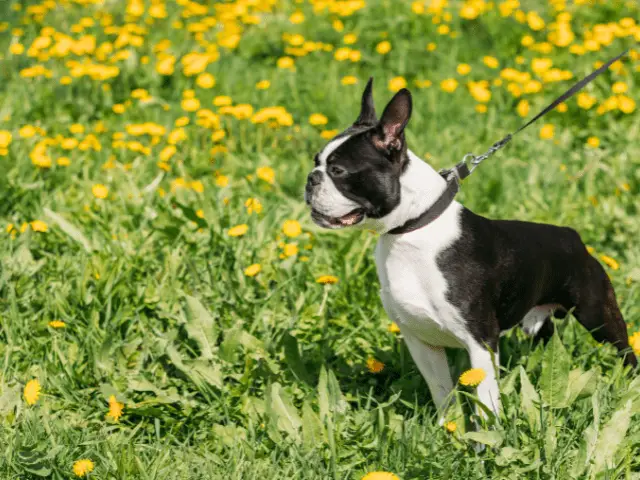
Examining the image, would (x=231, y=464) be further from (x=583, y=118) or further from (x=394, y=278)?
(x=583, y=118)

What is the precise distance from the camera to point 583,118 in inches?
215

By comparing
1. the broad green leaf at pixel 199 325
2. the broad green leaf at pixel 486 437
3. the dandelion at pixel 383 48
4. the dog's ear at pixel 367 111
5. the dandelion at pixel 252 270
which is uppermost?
the dog's ear at pixel 367 111

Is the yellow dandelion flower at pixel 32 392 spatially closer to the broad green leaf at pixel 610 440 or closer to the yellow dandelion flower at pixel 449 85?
the broad green leaf at pixel 610 440

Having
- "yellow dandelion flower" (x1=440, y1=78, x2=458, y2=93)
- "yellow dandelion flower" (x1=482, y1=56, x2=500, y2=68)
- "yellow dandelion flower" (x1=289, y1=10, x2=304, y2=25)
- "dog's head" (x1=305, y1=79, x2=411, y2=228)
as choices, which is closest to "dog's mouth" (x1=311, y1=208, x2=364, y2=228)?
"dog's head" (x1=305, y1=79, x2=411, y2=228)

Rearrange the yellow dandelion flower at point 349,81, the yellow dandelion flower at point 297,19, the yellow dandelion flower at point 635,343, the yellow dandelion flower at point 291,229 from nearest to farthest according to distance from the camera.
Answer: the yellow dandelion flower at point 635,343, the yellow dandelion flower at point 291,229, the yellow dandelion flower at point 349,81, the yellow dandelion flower at point 297,19

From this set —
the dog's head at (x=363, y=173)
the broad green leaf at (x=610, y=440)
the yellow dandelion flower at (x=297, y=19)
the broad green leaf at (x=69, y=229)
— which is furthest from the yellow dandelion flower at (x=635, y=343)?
the yellow dandelion flower at (x=297, y=19)

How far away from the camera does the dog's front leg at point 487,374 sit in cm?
263

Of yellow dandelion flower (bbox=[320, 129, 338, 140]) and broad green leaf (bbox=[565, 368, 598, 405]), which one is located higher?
broad green leaf (bbox=[565, 368, 598, 405])

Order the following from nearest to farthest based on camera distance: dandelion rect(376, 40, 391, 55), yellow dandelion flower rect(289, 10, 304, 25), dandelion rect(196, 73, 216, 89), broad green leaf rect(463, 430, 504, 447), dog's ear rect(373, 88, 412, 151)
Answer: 1. broad green leaf rect(463, 430, 504, 447)
2. dog's ear rect(373, 88, 412, 151)
3. dandelion rect(196, 73, 216, 89)
4. dandelion rect(376, 40, 391, 55)
5. yellow dandelion flower rect(289, 10, 304, 25)

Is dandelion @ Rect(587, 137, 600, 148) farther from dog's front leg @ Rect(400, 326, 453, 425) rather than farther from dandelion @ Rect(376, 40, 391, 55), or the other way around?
dog's front leg @ Rect(400, 326, 453, 425)

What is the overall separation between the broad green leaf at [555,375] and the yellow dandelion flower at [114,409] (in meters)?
1.43

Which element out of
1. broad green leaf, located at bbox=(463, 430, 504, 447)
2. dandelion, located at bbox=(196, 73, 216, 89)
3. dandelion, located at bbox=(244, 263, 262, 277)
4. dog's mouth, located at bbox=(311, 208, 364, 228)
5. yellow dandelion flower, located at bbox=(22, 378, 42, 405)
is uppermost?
dog's mouth, located at bbox=(311, 208, 364, 228)

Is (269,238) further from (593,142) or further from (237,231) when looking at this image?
(593,142)

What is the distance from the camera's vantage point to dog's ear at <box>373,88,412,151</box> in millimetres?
2502
